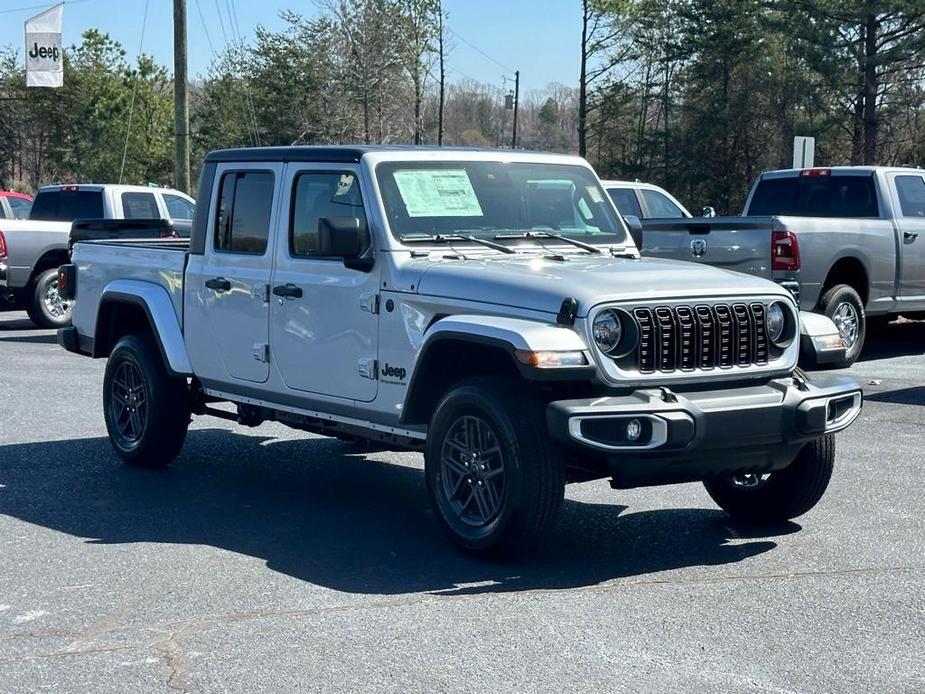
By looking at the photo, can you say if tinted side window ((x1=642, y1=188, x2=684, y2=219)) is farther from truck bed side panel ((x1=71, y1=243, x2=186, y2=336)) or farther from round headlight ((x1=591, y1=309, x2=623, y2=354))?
round headlight ((x1=591, y1=309, x2=623, y2=354))

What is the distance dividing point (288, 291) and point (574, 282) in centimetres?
191

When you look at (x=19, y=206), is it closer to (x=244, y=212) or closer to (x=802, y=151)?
(x=802, y=151)

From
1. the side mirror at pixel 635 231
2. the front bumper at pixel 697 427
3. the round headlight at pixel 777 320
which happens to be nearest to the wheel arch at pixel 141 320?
the side mirror at pixel 635 231

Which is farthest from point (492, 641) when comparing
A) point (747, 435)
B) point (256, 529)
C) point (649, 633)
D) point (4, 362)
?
point (4, 362)

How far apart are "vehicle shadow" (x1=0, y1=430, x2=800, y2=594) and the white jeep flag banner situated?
20480 millimetres

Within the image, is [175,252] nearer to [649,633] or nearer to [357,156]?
[357,156]

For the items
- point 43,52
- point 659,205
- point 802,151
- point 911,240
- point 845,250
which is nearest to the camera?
point 845,250

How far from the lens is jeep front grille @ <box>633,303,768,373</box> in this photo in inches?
248

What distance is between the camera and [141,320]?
30.5ft

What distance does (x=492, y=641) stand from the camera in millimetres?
5277

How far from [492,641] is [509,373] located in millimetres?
1569

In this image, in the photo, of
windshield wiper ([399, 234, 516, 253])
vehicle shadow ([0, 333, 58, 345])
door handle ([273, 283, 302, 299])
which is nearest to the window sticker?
windshield wiper ([399, 234, 516, 253])

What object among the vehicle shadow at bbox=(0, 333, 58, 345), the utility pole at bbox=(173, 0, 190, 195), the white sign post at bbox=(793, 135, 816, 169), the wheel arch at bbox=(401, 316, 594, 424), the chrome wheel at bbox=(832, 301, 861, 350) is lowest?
the vehicle shadow at bbox=(0, 333, 58, 345)

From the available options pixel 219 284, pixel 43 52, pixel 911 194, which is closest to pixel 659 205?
pixel 911 194
